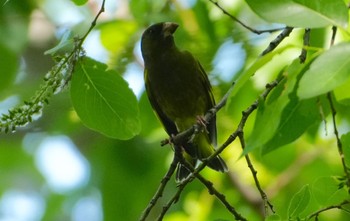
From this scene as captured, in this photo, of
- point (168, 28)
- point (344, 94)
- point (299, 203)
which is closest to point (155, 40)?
point (168, 28)

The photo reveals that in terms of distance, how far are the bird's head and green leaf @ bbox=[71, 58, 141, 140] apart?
2.00m

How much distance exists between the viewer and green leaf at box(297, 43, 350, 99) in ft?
5.05

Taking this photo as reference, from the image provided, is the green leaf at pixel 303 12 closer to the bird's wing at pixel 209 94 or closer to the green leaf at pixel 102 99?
the green leaf at pixel 102 99

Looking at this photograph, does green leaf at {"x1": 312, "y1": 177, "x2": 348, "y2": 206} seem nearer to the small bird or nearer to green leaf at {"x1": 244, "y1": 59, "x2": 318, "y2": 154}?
green leaf at {"x1": 244, "y1": 59, "x2": 318, "y2": 154}

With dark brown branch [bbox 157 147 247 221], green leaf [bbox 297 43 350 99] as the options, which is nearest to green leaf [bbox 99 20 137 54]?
dark brown branch [bbox 157 147 247 221]

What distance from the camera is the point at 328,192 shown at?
7.22ft

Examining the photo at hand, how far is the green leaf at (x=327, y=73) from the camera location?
1.54 meters

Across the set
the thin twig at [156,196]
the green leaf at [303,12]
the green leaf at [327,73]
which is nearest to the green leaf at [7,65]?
the thin twig at [156,196]

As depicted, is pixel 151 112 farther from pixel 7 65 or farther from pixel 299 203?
pixel 299 203

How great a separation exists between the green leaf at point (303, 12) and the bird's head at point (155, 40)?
2792mm

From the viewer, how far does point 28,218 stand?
294 inches

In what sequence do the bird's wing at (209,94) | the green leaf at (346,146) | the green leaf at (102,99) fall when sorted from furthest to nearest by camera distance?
the bird's wing at (209,94)
the green leaf at (102,99)
the green leaf at (346,146)

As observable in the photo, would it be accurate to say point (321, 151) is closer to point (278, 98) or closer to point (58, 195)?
point (58, 195)

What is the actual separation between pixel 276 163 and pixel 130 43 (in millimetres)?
1200
